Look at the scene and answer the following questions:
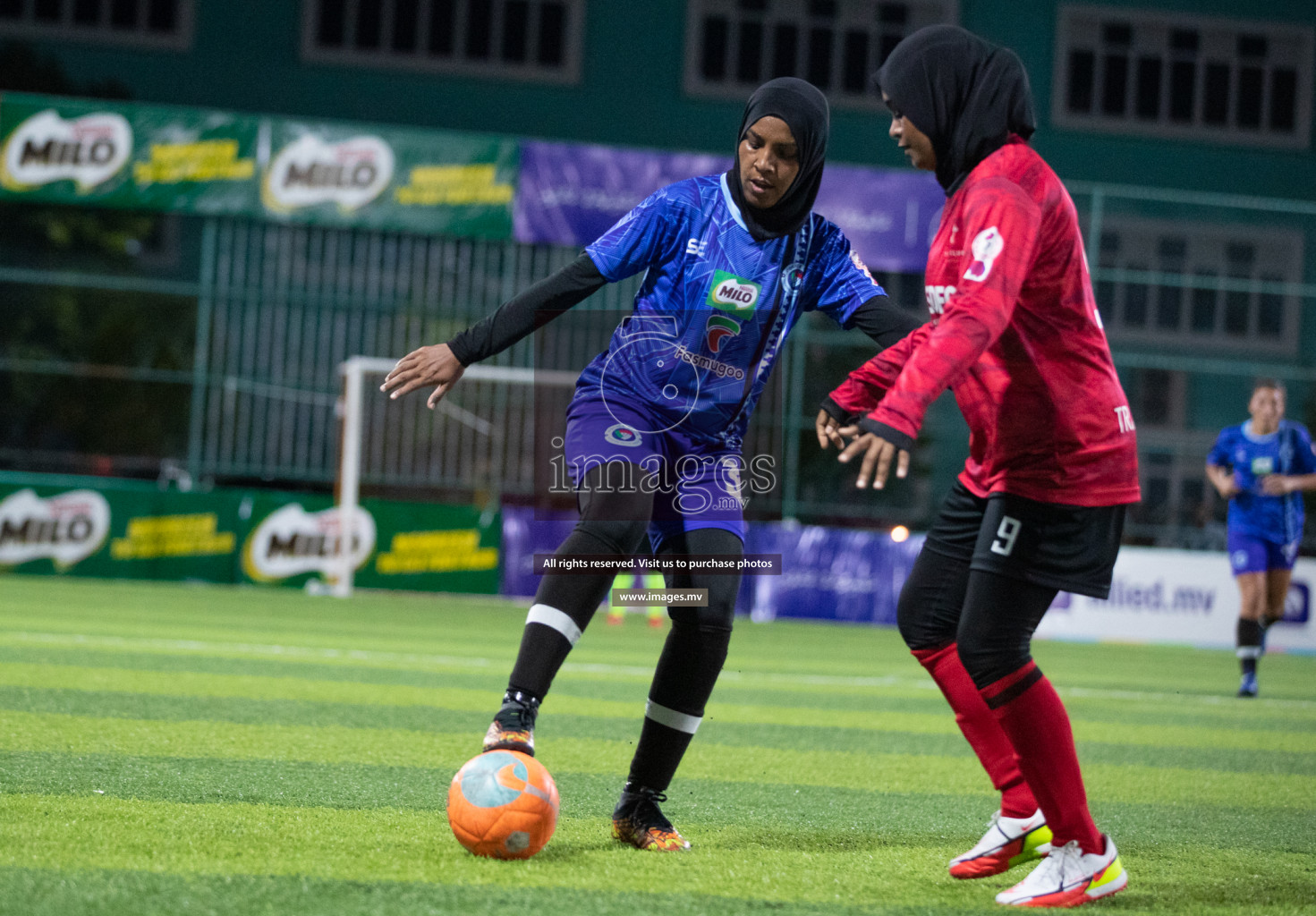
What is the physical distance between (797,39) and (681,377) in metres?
24.1

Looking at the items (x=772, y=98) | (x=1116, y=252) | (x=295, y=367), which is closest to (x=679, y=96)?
(x=1116, y=252)

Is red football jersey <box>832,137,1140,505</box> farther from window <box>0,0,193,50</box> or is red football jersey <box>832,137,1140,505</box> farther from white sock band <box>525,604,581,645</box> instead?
window <box>0,0,193,50</box>

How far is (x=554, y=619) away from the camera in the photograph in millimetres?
3674

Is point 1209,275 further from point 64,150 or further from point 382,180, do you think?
point 64,150

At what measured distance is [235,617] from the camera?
1219 cm

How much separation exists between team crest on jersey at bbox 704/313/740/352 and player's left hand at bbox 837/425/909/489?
3.17 ft

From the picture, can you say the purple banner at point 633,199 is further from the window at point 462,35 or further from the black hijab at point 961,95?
the black hijab at point 961,95

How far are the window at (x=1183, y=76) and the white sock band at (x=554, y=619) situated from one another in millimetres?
25773

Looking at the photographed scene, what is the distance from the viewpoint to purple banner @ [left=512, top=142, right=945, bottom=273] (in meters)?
16.7

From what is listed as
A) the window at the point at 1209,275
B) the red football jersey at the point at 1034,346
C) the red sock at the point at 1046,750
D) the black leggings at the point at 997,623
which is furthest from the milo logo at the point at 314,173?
the window at the point at 1209,275

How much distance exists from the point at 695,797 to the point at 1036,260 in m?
2.35

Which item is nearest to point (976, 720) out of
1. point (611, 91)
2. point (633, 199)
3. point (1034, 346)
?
point (1034, 346)

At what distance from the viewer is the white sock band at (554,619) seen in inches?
144

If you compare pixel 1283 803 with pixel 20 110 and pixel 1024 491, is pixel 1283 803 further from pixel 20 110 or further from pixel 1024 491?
pixel 20 110
